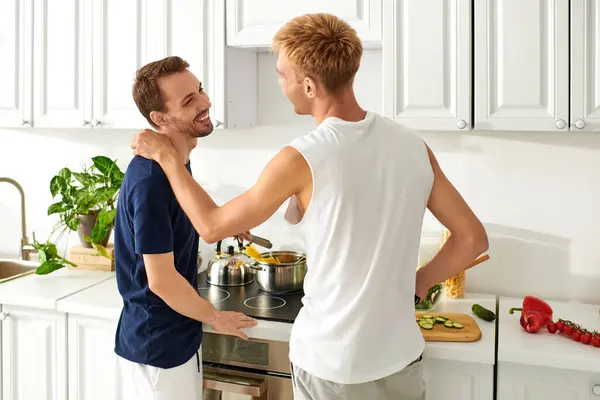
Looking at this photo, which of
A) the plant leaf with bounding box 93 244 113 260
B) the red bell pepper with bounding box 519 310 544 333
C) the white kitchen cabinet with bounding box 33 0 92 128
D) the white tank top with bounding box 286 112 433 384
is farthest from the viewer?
the plant leaf with bounding box 93 244 113 260

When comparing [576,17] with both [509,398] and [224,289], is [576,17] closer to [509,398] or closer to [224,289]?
[509,398]

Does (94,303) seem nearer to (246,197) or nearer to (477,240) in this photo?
(246,197)

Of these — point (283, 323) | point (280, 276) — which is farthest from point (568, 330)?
point (280, 276)

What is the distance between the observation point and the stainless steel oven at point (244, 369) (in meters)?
2.02

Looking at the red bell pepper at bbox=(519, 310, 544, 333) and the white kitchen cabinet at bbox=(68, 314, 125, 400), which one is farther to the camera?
the white kitchen cabinet at bbox=(68, 314, 125, 400)

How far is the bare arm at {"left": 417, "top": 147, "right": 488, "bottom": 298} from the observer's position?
64.4 inches

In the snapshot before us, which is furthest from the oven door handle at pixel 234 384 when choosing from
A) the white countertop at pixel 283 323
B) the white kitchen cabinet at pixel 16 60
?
the white kitchen cabinet at pixel 16 60

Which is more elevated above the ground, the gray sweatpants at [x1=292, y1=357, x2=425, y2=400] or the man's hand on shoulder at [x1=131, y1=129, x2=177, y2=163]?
the man's hand on shoulder at [x1=131, y1=129, x2=177, y2=163]

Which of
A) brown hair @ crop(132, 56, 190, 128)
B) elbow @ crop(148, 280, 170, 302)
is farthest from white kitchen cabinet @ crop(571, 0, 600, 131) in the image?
elbow @ crop(148, 280, 170, 302)

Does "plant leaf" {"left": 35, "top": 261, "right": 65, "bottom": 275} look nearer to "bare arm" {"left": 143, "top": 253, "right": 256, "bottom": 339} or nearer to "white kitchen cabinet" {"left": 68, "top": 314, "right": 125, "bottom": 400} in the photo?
"white kitchen cabinet" {"left": 68, "top": 314, "right": 125, "bottom": 400}

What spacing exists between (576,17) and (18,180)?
8.57 feet

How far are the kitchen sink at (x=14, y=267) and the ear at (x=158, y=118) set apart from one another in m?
1.53

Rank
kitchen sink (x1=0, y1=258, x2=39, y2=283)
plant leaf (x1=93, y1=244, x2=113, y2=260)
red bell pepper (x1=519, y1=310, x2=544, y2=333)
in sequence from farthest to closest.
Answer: kitchen sink (x1=0, y1=258, x2=39, y2=283) → plant leaf (x1=93, y1=244, x2=113, y2=260) → red bell pepper (x1=519, y1=310, x2=544, y2=333)

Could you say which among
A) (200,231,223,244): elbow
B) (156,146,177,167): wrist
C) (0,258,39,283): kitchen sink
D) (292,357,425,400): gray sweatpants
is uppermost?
(156,146,177,167): wrist
